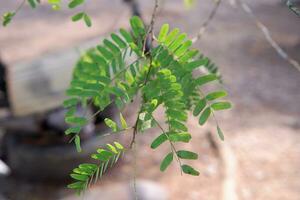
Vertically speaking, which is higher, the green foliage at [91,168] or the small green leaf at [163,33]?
the small green leaf at [163,33]

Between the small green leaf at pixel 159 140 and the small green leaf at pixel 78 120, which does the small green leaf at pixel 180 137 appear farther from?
the small green leaf at pixel 78 120

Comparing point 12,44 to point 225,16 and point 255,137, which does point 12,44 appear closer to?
point 225,16

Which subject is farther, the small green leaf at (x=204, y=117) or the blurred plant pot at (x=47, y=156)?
the blurred plant pot at (x=47, y=156)

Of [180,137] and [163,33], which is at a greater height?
[163,33]

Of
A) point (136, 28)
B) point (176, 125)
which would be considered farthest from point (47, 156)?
point (176, 125)

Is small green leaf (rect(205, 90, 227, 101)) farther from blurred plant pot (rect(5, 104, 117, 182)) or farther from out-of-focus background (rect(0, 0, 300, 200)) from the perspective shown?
blurred plant pot (rect(5, 104, 117, 182))

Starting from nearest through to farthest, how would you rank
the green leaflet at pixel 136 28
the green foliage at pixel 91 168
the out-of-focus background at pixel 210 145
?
the green foliage at pixel 91 168 → the green leaflet at pixel 136 28 → the out-of-focus background at pixel 210 145

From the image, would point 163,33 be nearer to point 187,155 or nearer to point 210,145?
point 187,155

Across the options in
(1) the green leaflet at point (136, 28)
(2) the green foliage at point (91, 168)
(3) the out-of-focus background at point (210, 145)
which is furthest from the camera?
(3) the out-of-focus background at point (210, 145)

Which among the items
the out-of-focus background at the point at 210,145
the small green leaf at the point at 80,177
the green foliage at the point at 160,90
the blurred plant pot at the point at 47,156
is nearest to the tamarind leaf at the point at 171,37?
the green foliage at the point at 160,90

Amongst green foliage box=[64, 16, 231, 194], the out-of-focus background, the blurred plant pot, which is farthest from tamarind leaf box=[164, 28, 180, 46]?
the blurred plant pot

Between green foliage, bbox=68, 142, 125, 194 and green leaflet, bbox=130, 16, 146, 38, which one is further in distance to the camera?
green leaflet, bbox=130, 16, 146, 38
